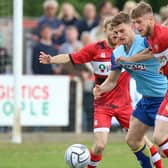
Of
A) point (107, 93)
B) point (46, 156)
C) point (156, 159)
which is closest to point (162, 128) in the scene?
point (156, 159)

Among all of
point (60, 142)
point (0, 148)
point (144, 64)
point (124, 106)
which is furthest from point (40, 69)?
point (144, 64)

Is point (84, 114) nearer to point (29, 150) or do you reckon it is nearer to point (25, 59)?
Result: point (25, 59)

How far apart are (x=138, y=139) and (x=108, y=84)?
92cm

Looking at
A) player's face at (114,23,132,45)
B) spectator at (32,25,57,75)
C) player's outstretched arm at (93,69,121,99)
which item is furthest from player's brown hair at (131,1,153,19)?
spectator at (32,25,57,75)

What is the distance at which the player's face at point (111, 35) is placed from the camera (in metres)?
12.9

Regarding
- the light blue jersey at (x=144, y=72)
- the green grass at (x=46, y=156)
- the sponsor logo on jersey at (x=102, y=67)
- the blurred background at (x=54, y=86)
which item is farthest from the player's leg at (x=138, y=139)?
the blurred background at (x=54, y=86)

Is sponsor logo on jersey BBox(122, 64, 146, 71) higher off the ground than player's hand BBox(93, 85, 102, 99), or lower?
higher

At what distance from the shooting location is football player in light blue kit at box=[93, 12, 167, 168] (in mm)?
12445

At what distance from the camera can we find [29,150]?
1695 centimetres

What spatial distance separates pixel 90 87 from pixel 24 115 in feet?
5.34

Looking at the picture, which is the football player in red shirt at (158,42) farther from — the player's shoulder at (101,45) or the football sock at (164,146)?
the player's shoulder at (101,45)

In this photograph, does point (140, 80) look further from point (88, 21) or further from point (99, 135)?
point (88, 21)

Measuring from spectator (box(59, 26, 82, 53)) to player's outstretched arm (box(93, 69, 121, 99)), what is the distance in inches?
293

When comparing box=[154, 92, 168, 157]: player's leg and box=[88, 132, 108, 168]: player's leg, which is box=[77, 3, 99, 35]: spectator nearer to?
box=[88, 132, 108, 168]: player's leg
